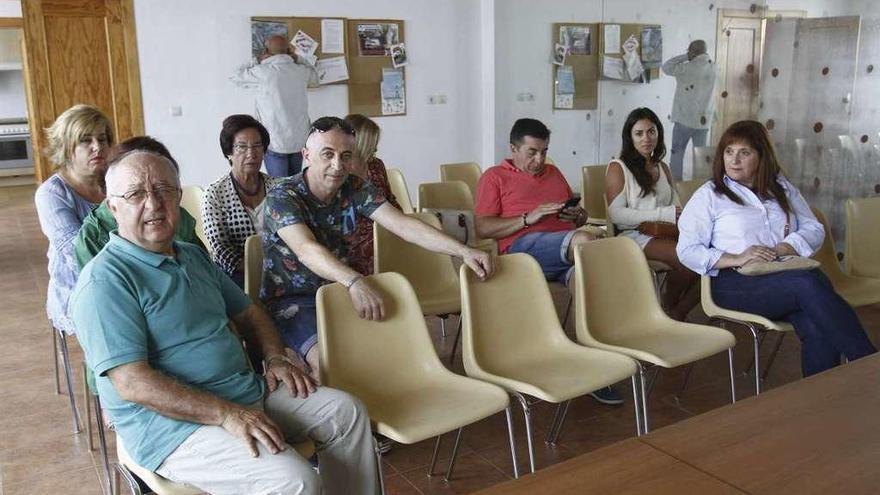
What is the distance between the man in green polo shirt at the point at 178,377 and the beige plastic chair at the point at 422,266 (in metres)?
1.32

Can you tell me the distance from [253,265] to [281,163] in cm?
420

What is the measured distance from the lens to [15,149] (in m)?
12.8

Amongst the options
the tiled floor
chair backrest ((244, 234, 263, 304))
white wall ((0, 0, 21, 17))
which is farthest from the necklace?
white wall ((0, 0, 21, 17))

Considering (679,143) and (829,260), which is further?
(679,143)

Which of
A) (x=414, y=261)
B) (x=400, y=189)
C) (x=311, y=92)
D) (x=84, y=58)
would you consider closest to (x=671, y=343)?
(x=414, y=261)

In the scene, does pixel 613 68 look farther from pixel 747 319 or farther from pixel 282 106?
pixel 747 319

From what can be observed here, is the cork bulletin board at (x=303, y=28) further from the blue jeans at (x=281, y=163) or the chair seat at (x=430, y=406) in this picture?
the chair seat at (x=430, y=406)

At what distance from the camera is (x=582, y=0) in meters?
7.78

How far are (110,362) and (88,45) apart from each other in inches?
273

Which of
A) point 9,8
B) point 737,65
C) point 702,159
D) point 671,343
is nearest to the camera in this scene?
point 671,343

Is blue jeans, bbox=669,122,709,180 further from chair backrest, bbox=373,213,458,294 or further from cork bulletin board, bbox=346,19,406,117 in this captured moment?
chair backrest, bbox=373,213,458,294

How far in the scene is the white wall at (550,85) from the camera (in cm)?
768

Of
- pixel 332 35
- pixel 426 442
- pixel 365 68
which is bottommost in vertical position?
pixel 426 442

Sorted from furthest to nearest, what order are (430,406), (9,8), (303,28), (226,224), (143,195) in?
(9,8)
(303,28)
(226,224)
(430,406)
(143,195)
